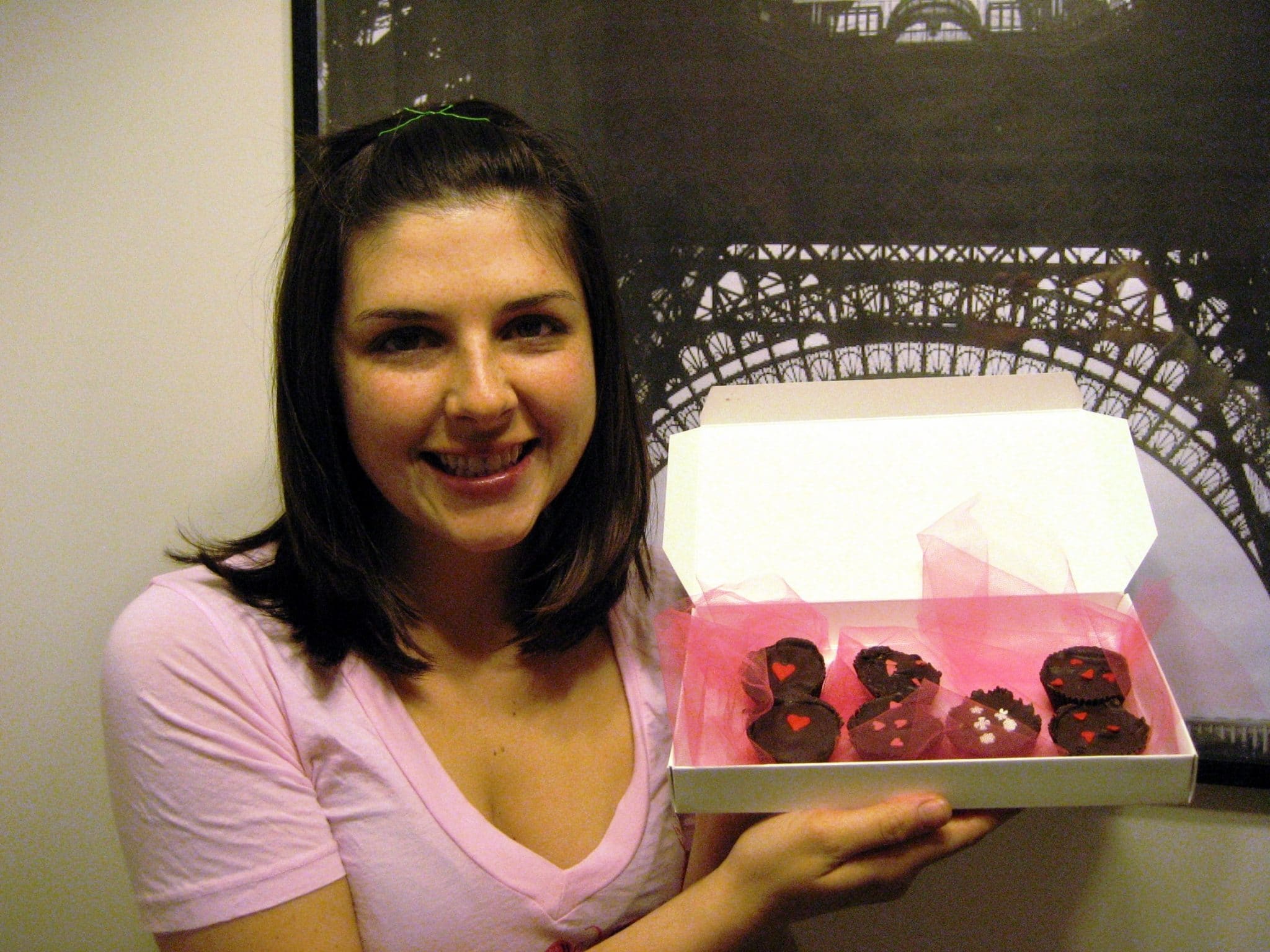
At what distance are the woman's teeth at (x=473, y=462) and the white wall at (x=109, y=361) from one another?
0.50m

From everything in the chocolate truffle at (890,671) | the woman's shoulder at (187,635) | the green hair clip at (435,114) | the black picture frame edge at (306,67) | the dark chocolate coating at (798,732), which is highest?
the black picture frame edge at (306,67)

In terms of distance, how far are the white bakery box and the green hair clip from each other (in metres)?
0.32

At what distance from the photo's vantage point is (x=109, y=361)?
1128mm

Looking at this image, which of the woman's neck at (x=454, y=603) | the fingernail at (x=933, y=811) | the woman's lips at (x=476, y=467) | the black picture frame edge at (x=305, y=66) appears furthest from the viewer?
the black picture frame edge at (x=305, y=66)

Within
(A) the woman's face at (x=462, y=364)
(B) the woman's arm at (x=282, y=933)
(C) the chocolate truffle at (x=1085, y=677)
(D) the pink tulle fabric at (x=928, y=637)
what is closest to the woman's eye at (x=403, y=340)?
(A) the woman's face at (x=462, y=364)

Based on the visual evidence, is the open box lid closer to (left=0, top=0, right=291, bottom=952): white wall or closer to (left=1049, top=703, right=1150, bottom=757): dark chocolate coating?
(left=1049, top=703, right=1150, bottom=757): dark chocolate coating

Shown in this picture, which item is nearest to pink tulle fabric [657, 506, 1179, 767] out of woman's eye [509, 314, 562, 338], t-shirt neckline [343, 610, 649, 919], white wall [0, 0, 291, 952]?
t-shirt neckline [343, 610, 649, 919]

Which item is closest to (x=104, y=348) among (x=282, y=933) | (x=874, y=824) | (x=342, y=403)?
(x=342, y=403)

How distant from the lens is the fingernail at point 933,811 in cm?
62

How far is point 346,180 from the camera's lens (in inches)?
28.9

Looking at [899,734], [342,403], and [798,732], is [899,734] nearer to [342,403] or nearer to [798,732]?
[798,732]

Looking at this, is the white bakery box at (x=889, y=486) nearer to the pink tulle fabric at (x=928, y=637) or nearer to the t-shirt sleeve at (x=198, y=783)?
the pink tulle fabric at (x=928, y=637)

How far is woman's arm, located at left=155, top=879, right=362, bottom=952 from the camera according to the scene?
667 mm

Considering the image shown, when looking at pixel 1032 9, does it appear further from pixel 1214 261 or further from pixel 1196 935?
pixel 1196 935
